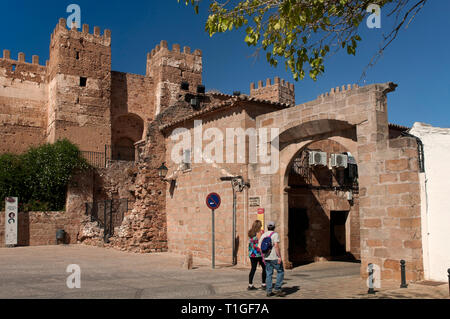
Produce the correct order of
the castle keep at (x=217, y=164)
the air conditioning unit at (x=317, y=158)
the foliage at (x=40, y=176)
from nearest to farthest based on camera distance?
the castle keep at (x=217, y=164) → the air conditioning unit at (x=317, y=158) → the foliage at (x=40, y=176)

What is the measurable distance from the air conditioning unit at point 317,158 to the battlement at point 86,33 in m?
18.7

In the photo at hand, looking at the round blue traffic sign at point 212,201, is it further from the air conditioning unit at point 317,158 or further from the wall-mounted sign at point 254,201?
the air conditioning unit at point 317,158

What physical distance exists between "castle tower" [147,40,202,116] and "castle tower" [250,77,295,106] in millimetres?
6419

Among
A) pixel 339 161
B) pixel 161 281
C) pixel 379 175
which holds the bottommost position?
pixel 161 281


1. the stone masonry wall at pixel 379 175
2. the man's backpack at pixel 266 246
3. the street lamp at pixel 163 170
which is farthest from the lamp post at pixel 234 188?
the man's backpack at pixel 266 246

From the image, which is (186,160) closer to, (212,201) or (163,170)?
(163,170)

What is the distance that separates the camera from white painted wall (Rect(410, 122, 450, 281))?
9.16m

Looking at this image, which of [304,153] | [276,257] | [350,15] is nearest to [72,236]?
[304,153]

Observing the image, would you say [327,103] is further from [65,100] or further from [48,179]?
[65,100]

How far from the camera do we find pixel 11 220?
19.8 meters

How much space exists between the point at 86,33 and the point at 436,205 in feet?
82.7

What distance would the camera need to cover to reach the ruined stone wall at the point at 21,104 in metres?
29.3

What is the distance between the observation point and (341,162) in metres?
16.9

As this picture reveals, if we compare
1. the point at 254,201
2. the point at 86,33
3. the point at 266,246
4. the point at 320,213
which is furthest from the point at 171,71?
the point at 266,246
